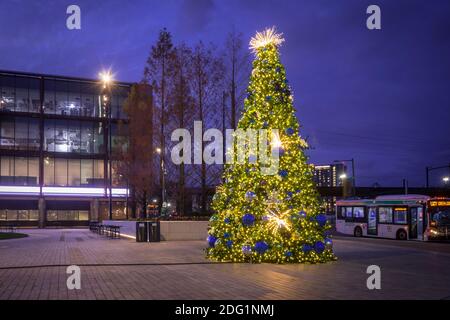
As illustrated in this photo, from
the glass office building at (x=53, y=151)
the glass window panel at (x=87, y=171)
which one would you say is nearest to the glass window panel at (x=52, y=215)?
the glass office building at (x=53, y=151)

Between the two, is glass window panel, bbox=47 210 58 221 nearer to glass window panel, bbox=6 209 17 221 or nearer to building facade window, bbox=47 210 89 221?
building facade window, bbox=47 210 89 221

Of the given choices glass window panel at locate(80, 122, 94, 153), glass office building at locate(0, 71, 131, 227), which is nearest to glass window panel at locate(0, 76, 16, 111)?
glass office building at locate(0, 71, 131, 227)

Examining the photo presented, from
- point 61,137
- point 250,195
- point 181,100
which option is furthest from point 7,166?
point 250,195

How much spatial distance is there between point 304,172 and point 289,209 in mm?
1268

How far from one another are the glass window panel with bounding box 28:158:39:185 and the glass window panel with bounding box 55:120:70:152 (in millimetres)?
2878

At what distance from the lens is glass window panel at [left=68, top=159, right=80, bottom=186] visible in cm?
6438

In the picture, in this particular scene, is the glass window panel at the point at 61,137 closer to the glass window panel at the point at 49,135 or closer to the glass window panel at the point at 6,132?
the glass window panel at the point at 49,135

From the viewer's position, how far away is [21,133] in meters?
62.9

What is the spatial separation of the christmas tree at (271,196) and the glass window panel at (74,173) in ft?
165

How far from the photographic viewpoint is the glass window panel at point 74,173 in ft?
211

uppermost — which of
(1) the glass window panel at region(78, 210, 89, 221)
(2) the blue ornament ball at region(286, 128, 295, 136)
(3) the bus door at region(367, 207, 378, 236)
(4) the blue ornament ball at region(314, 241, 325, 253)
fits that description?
(2) the blue ornament ball at region(286, 128, 295, 136)

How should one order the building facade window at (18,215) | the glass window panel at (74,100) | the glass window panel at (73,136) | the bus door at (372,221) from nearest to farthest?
1. the bus door at (372,221)
2. the building facade window at (18,215)
3. the glass window panel at (73,136)
4. the glass window panel at (74,100)

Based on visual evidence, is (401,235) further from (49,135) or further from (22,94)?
(22,94)
